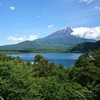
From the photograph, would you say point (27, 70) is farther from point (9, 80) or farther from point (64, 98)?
point (64, 98)

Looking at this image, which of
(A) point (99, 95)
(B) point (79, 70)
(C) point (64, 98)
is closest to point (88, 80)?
(B) point (79, 70)

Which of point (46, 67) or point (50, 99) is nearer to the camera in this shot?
point (50, 99)

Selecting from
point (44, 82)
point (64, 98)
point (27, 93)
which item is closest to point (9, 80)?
point (27, 93)

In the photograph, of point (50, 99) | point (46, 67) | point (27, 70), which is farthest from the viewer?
Answer: point (46, 67)

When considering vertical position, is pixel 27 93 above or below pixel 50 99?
A: above

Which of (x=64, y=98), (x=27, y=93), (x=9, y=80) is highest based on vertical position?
(x=9, y=80)

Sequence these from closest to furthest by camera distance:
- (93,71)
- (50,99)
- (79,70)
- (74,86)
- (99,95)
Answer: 1. (99,95)
2. (50,99)
3. (93,71)
4. (74,86)
5. (79,70)

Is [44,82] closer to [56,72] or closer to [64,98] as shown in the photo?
[64,98]

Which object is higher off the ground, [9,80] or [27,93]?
[9,80]

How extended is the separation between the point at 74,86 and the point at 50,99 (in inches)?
178

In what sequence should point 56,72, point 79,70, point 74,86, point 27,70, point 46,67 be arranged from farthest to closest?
point 46,67 < point 56,72 < point 79,70 < point 74,86 < point 27,70

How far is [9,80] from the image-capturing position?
18188mm

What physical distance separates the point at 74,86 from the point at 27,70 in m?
7.79

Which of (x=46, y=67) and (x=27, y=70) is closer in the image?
(x=27, y=70)
